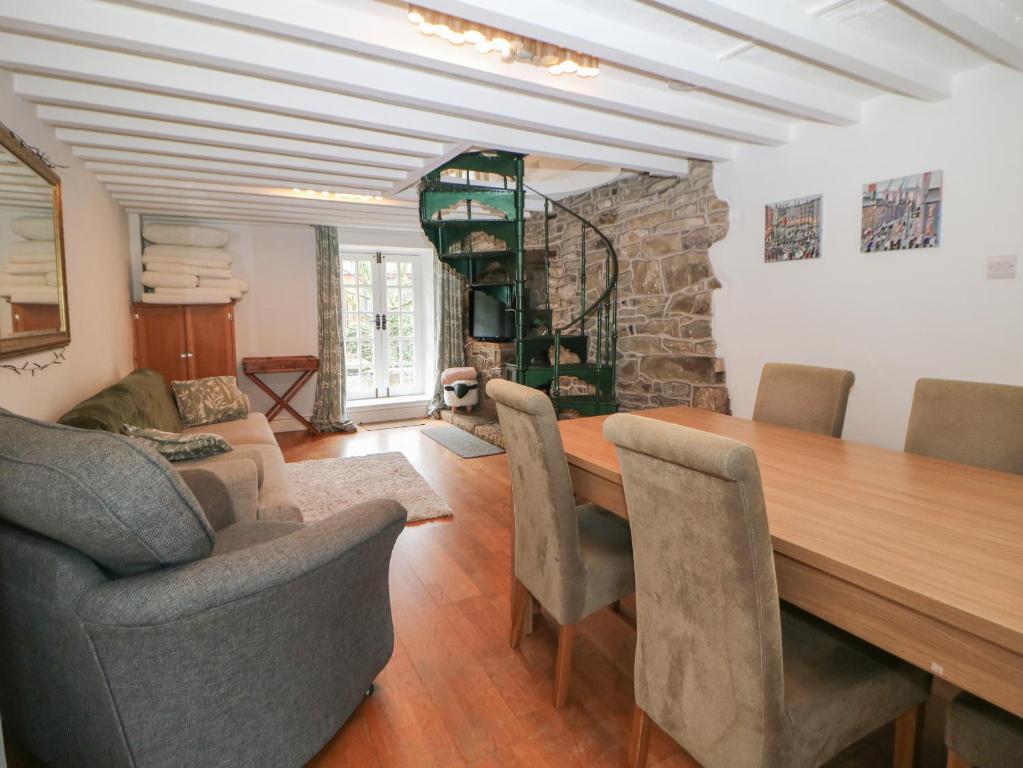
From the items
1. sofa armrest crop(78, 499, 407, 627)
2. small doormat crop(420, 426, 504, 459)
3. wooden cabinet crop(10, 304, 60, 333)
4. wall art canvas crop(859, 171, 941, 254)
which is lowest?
small doormat crop(420, 426, 504, 459)

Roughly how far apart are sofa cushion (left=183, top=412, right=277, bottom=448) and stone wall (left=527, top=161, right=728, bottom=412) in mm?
2839

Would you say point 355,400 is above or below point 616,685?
above

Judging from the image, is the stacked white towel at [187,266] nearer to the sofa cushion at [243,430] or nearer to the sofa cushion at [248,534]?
the sofa cushion at [243,430]

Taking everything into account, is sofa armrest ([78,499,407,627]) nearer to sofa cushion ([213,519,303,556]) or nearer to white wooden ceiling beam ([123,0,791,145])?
sofa cushion ([213,519,303,556])

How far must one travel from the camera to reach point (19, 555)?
3.94 ft

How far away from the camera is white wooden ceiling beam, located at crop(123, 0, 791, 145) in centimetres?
182

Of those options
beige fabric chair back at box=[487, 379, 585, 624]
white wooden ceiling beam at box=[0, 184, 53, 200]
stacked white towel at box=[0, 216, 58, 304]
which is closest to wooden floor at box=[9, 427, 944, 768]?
beige fabric chair back at box=[487, 379, 585, 624]

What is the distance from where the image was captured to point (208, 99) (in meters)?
2.41

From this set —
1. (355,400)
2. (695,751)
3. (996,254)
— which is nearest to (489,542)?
(695,751)

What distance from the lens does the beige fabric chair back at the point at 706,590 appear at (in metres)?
1.02

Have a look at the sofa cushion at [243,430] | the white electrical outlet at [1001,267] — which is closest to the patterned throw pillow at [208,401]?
the sofa cushion at [243,430]

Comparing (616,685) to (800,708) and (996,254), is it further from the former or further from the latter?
(996,254)

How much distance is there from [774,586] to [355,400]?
20.4ft

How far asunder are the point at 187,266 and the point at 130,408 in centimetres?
271
